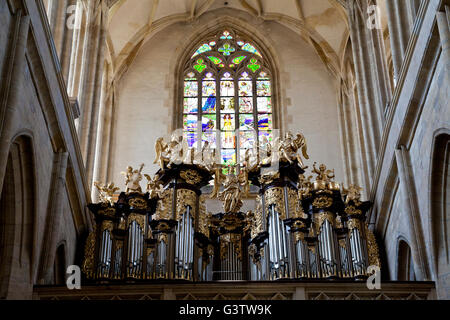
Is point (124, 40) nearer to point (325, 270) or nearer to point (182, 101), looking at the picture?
point (182, 101)

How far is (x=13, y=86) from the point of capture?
11.5 metres

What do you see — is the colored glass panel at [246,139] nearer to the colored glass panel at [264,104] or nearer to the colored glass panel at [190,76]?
the colored glass panel at [264,104]

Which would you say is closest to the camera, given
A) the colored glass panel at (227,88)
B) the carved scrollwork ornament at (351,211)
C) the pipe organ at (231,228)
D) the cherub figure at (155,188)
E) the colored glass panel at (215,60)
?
the pipe organ at (231,228)

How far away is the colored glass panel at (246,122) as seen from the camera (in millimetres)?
23666

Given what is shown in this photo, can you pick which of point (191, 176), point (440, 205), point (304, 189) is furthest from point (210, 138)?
point (440, 205)

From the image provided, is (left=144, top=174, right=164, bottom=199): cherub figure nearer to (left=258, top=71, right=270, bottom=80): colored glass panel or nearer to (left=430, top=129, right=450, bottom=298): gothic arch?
(left=430, top=129, right=450, bottom=298): gothic arch

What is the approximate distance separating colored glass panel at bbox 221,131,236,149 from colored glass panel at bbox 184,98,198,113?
4.76 ft

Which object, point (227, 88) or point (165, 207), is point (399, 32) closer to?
point (165, 207)

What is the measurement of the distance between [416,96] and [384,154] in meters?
3.03

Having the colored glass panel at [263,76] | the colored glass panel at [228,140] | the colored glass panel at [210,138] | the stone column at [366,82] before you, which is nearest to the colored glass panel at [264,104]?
the colored glass panel at [263,76]

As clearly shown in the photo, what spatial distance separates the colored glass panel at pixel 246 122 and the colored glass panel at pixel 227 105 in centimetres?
44

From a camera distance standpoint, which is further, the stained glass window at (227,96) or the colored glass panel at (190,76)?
the colored glass panel at (190,76)

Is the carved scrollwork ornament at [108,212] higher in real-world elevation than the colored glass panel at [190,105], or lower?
lower

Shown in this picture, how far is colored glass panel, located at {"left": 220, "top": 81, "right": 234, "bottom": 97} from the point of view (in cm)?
2444
